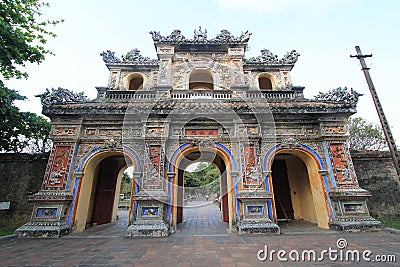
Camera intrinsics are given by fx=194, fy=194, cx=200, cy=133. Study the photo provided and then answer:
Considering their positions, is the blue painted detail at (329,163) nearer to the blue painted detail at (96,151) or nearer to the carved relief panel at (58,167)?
the blue painted detail at (96,151)

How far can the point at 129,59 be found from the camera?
12883 mm

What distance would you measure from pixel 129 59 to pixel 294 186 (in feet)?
41.9

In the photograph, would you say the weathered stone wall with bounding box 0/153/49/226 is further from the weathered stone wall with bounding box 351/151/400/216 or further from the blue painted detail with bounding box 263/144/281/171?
the weathered stone wall with bounding box 351/151/400/216

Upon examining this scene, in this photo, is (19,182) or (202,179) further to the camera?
(202,179)

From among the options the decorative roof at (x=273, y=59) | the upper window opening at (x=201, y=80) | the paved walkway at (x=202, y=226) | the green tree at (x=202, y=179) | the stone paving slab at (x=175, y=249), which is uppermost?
the decorative roof at (x=273, y=59)

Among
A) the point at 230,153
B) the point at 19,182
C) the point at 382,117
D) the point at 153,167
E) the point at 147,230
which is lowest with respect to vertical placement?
the point at 147,230

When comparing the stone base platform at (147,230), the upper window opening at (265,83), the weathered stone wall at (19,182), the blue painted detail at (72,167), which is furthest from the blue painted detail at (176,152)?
the upper window opening at (265,83)

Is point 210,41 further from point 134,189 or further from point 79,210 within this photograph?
point 79,210

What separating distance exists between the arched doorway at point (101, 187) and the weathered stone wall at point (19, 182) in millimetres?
2414

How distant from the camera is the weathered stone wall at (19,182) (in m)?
8.55

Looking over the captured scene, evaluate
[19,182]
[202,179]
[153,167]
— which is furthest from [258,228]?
[202,179]

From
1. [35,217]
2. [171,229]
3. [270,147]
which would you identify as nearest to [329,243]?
[270,147]

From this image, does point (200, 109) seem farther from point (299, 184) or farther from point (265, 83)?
point (265, 83)

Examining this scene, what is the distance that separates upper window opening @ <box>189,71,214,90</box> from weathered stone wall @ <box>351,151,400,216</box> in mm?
8618
